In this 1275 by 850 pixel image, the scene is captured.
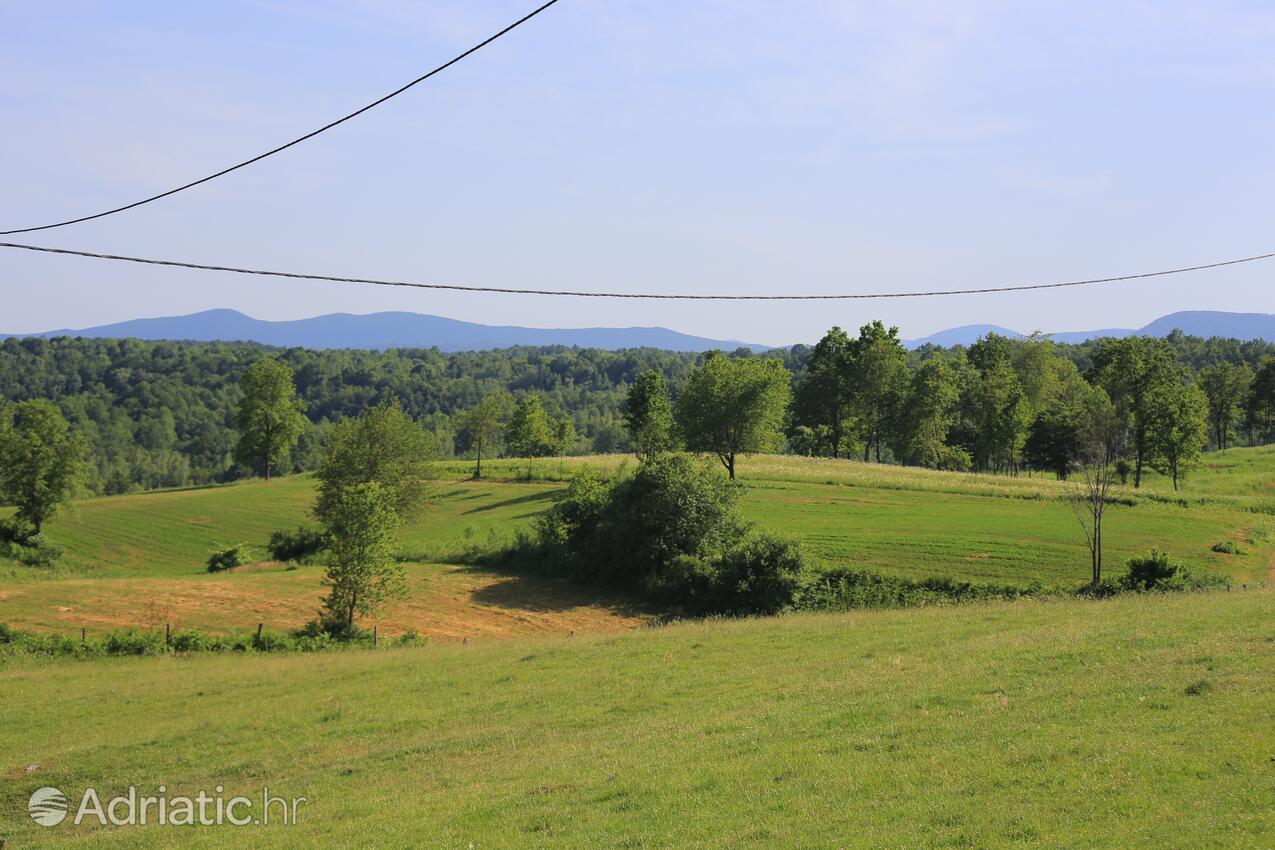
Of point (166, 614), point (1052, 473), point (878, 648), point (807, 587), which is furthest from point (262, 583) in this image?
point (1052, 473)

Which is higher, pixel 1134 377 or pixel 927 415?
pixel 1134 377

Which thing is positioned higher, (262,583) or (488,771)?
(488,771)

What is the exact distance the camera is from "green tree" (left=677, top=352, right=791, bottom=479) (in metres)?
73.4

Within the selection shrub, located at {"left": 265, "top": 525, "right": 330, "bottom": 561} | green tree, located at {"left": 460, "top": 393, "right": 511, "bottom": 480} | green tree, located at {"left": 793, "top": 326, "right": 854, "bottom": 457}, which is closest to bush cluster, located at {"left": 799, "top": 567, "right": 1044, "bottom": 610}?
shrub, located at {"left": 265, "top": 525, "right": 330, "bottom": 561}

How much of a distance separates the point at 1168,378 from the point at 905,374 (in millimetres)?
27150

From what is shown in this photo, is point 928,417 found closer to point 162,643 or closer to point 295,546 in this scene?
point 295,546

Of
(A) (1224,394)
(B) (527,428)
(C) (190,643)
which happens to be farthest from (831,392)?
(C) (190,643)

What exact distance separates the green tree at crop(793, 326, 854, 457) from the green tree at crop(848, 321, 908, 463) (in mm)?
1151

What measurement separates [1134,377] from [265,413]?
91802 millimetres

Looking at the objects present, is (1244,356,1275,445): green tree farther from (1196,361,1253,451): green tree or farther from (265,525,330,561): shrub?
(265,525,330,561): shrub

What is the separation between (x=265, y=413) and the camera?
91.6 m

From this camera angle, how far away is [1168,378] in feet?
295

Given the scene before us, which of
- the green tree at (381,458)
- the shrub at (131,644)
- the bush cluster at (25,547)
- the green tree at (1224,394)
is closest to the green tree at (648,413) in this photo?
the green tree at (381,458)

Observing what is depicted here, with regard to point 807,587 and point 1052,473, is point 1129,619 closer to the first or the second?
point 807,587
